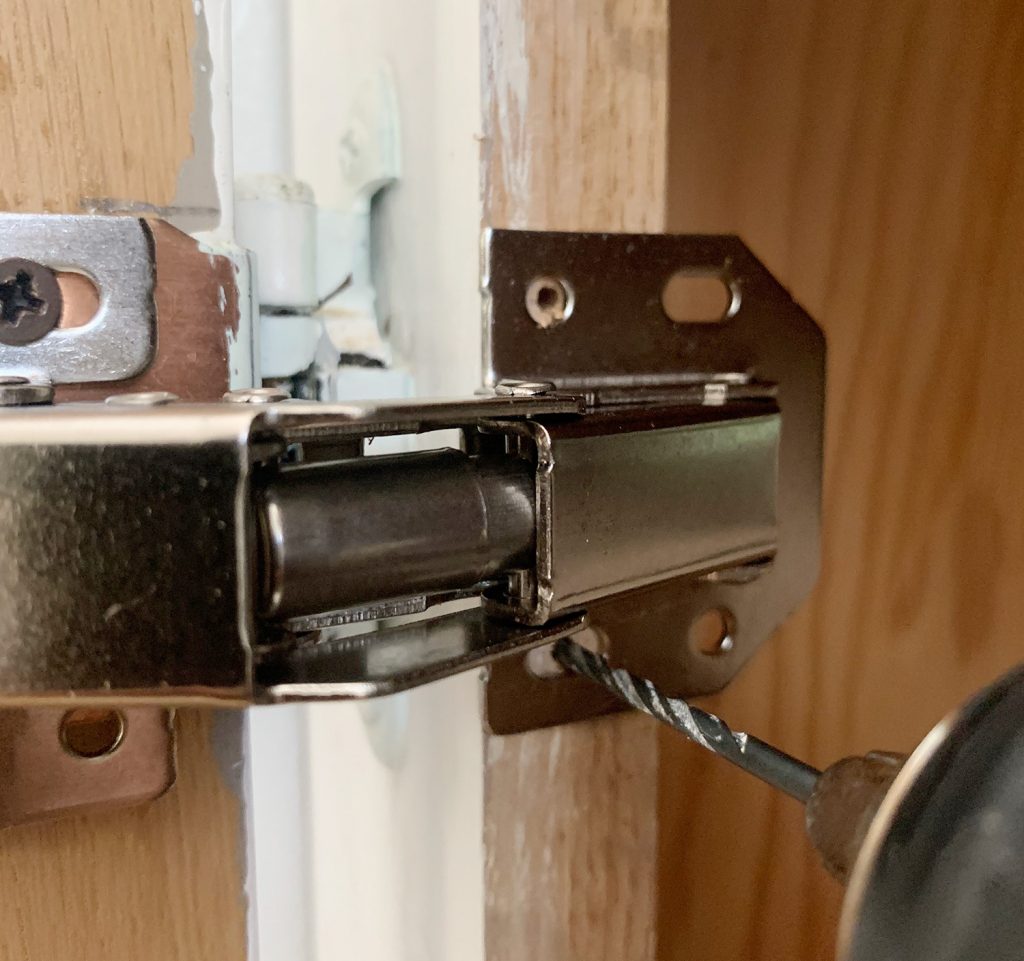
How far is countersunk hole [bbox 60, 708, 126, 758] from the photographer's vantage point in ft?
1.06

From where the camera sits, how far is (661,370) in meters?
0.36

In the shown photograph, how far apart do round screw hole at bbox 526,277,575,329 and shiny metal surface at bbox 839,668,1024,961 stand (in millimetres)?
204

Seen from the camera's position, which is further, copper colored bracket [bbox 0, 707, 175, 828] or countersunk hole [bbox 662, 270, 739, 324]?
countersunk hole [bbox 662, 270, 739, 324]

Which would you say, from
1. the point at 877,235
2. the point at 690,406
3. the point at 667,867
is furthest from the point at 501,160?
the point at 667,867

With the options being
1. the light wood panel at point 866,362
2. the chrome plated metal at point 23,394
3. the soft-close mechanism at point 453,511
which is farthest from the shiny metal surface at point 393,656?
the light wood panel at point 866,362

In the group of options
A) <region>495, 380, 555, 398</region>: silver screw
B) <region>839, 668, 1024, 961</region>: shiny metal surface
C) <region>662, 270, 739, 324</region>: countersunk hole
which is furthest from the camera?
<region>662, 270, 739, 324</region>: countersunk hole

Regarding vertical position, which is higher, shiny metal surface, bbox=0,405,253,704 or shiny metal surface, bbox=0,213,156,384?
shiny metal surface, bbox=0,213,156,384

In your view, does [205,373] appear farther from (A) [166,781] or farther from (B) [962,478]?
(B) [962,478]

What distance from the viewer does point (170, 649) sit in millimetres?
225

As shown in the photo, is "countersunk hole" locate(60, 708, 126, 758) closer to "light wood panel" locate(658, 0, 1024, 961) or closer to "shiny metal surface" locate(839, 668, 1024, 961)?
"shiny metal surface" locate(839, 668, 1024, 961)

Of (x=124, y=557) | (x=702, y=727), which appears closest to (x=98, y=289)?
(x=124, y=557)

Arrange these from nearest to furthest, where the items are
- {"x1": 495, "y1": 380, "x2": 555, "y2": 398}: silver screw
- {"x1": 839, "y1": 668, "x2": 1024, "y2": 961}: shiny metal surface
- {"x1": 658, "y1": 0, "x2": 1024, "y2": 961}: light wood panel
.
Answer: {"x1": 839, "y1": 668, "x2": 1024, "y2": 961}: shiny metal surface → {"x1": 495, "y1": 380, "x2": 555, "y2": 398}: silver screw → {"x1": 658, "y1": 0, "x2": 1024, "y2": 961}: light wood panel

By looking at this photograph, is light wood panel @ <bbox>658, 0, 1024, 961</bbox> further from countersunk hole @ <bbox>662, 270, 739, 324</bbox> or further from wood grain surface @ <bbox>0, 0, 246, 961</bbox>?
wood grain surface @ <bbox>0, 0, 246, 961</bbox>

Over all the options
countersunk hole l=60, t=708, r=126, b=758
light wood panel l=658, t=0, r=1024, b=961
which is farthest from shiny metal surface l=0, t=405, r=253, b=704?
light wood panel l=658, t=0, r=1024, b=961
